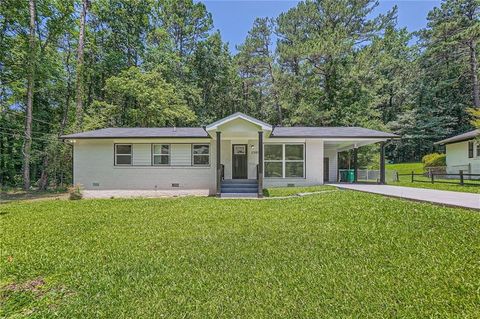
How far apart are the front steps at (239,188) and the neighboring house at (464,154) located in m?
16.4

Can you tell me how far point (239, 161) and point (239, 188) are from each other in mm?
2503

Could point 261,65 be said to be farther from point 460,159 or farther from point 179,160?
point 460,159

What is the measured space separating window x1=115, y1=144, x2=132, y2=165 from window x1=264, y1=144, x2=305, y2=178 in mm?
7488

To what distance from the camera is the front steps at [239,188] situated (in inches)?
470

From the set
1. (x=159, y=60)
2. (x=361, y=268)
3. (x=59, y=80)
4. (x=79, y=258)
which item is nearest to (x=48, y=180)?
(x=59, y=80)

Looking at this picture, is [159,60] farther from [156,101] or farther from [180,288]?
[180,288]

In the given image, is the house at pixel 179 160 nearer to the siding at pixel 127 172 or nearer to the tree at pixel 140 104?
the siding at pixel 127 172

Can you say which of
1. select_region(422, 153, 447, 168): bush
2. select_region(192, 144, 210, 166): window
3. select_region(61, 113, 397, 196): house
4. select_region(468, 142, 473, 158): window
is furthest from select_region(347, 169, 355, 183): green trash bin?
select_region(422, 153, 447, 168): bush

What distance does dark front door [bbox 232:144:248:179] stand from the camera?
48.3 ft

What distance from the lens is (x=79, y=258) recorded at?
4445 mm

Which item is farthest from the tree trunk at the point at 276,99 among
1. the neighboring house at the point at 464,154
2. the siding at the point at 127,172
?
the siding at the point at 127,172

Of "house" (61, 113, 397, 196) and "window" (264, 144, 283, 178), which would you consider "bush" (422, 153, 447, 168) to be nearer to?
"house" (61, 113, 397, 196)

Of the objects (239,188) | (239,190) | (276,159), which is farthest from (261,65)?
(239,190)

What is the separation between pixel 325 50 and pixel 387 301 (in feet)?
80.9
